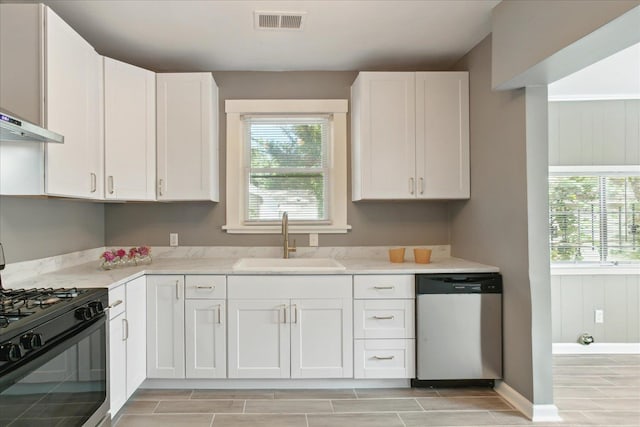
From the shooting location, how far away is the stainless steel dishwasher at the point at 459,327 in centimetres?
294

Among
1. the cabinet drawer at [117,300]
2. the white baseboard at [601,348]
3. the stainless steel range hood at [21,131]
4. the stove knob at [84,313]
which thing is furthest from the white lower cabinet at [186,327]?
the white baseboard at [601,348]

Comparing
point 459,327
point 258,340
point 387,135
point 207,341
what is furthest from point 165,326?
point 387,135

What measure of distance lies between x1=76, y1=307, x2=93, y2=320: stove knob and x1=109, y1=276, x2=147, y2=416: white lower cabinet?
0.46 m

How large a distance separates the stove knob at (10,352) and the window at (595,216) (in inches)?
165

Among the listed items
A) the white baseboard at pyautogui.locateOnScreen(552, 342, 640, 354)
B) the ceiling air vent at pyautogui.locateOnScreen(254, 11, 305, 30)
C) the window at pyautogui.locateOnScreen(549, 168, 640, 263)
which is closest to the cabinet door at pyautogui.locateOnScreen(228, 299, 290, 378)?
the ceiling air vent at pyautogui.locateOnScreen(254, 11, 305, 30)

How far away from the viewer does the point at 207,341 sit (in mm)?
2998

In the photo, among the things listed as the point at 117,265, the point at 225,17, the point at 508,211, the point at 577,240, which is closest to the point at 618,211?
the point at 577,240

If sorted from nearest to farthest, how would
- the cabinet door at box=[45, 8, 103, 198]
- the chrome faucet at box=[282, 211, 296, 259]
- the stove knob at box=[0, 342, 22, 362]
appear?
the stove knob at box=[0, 342, 22, 362]
the cabinet door at box=[45, 8, 103, 198]
the chrome faucet at box=[282, 211, 296, 259]

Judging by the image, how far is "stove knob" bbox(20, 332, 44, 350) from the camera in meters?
1.49

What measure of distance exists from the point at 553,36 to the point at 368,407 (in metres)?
2.40

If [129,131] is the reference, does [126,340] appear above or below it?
below

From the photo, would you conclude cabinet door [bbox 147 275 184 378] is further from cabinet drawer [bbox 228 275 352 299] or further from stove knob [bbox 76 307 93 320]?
stove knob [bbox 76 307 93 320]

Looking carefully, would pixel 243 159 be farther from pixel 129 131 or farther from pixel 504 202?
pixel 504 202

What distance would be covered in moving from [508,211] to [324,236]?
5.01 feet
